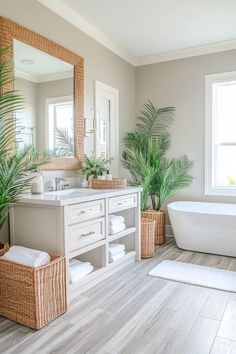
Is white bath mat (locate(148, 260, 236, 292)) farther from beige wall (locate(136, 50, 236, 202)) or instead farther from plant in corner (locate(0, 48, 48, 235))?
plant in corner (locate(0, 48, 48, 235))

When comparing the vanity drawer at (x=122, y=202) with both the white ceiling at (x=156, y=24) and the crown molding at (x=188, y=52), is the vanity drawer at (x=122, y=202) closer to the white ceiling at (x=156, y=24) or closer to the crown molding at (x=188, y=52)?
the white ceiling at (x=156, y=24)

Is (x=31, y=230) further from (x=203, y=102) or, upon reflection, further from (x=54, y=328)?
(x=203, y=102)

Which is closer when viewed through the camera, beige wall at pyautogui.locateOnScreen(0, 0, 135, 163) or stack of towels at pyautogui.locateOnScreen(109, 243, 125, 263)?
beige wall at pyautogui.locateOnScreen(0, 0, 135, 163)

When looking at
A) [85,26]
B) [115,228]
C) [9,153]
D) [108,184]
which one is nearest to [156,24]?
[85,26]

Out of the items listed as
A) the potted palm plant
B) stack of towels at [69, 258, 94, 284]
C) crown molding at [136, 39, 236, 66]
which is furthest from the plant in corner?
crown molding at [136, 39, 236, 66]

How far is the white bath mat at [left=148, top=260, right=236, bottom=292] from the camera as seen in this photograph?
2.62 metres

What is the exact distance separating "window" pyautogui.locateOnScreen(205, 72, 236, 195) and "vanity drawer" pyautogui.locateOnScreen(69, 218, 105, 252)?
2088mm

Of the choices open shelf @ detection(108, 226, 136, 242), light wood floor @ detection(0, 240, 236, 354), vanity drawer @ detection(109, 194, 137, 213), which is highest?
vanity drawer @ detection(109, 194, 137, 213)

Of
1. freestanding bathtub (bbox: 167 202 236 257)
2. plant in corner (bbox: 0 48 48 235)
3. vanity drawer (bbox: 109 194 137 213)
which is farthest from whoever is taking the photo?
freestanding bathtub (bbox: 167 202 236 257)

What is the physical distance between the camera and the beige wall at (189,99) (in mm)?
4070

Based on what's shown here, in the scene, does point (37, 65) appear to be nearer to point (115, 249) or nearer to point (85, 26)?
point (85, 26)

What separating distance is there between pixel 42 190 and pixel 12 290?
36.5 inches

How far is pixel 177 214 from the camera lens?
3.60 meters

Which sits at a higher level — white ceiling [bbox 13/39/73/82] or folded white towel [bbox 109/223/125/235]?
white ceiling [bbox 13/39/73/82]
